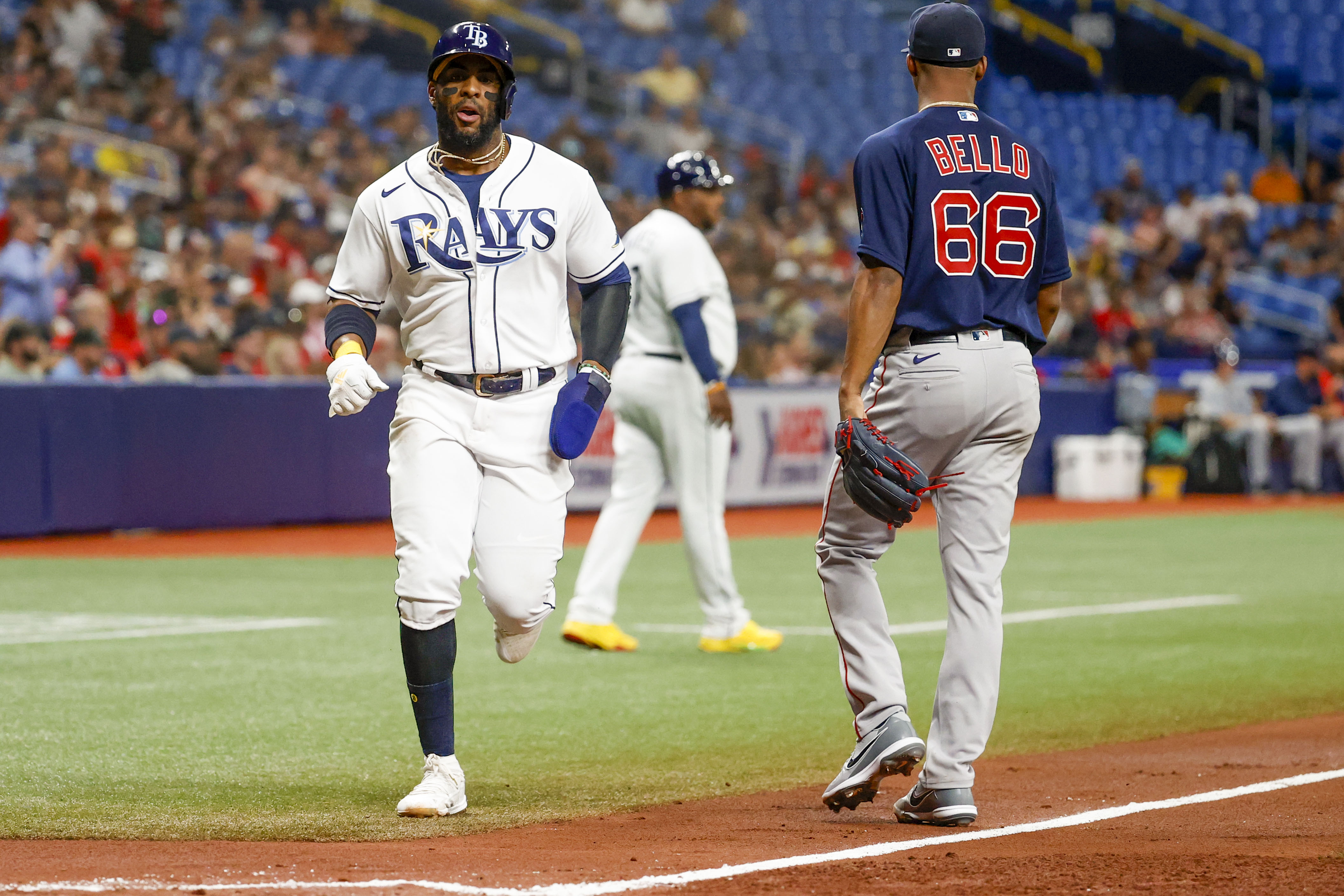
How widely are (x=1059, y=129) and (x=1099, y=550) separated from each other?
1766 centimetres

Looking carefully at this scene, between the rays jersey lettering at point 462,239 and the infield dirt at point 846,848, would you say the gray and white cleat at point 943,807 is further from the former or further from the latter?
the rays jersey lettering at point 462,239

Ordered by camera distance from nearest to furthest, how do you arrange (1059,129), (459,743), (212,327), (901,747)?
(901,747)
(459,743)
(212,327)
(1059,129)

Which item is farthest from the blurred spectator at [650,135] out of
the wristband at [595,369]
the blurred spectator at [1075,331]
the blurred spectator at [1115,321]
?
the wristband at [595,369]

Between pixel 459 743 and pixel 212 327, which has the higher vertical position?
pixel 212 327

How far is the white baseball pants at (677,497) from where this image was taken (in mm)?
8805

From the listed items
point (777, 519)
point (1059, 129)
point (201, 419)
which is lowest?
point (777, 519)

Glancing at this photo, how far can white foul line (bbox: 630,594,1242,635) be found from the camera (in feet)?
31.7

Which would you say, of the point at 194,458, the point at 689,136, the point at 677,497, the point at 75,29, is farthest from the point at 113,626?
the point at 689,136

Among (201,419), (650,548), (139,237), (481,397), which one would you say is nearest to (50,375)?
(201,419)

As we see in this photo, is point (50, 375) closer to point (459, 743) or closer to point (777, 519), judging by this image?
point (777, 519)

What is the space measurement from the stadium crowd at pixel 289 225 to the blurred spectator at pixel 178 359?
20 mm

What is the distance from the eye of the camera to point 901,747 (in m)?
4.96

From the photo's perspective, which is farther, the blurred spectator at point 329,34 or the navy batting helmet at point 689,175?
the blurred spectator at point 329,34

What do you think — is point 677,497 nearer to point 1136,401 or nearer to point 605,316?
point 605,316
